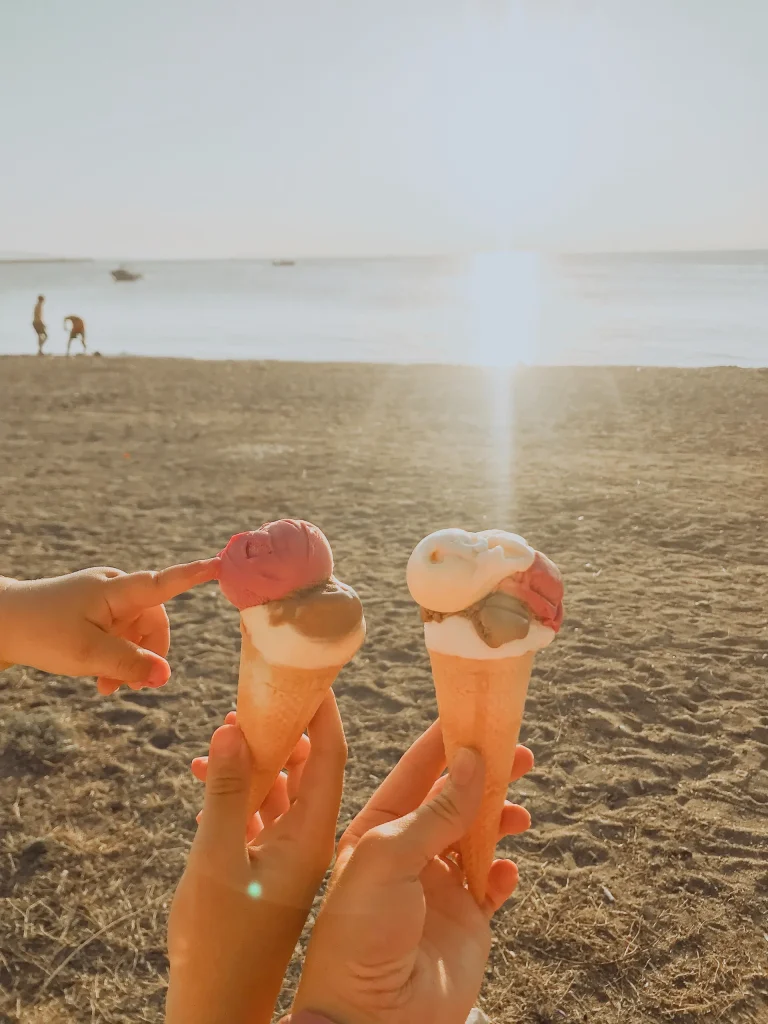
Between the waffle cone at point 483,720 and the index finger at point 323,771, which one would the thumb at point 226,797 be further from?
the waffle cone at point 483,720

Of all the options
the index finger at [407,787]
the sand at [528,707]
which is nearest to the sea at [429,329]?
the sand at [528,707]

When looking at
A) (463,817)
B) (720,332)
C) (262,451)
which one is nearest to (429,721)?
(463,817)

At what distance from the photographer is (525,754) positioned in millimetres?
1736

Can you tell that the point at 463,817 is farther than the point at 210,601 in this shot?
No

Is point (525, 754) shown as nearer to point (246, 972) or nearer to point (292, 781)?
point (292, 781)

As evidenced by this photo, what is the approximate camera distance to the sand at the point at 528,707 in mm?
2432

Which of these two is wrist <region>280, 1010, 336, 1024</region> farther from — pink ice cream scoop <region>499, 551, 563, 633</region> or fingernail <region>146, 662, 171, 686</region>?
pink ice cream scoop <region>499, 551, 563, 633</region>

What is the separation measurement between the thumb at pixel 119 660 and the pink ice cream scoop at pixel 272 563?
21 cm

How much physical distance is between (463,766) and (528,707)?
232 cm

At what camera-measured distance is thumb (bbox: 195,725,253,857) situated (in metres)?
1.39

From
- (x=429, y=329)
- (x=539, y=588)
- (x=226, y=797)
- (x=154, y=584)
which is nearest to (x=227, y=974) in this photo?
(x=226, y=797)

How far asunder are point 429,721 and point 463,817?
225 centimetres

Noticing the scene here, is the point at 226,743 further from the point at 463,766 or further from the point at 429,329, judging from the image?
the point at 429,329

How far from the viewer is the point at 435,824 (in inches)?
54.3
